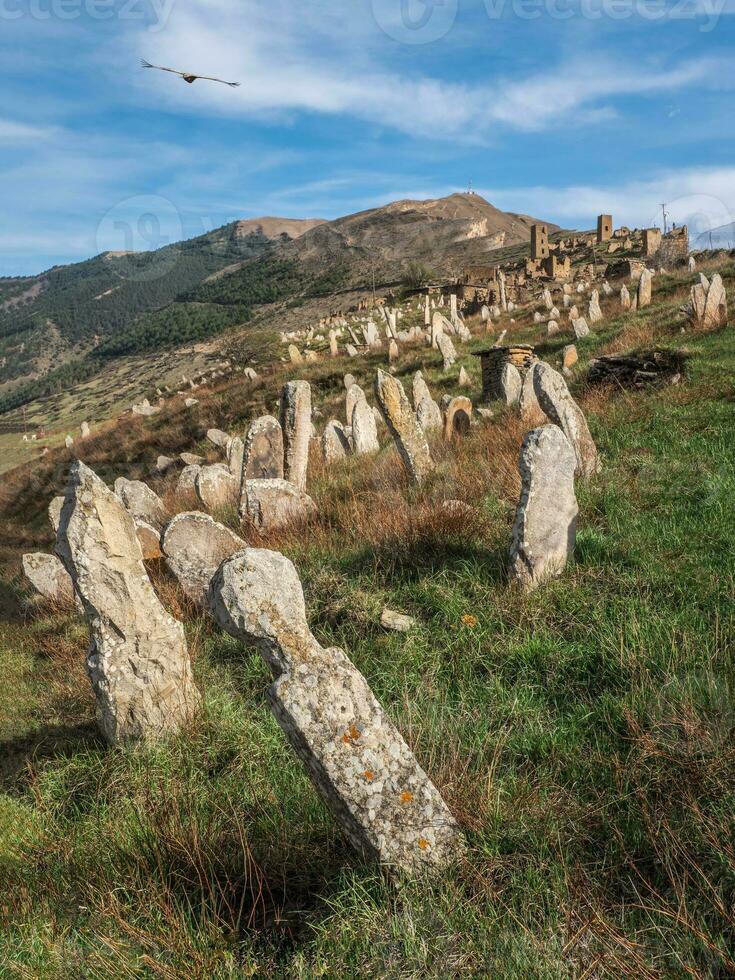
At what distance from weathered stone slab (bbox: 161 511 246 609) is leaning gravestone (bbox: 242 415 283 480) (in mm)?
3302

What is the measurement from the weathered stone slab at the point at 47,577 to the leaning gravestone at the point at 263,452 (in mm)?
3056

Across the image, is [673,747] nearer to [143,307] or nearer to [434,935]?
[434,935]

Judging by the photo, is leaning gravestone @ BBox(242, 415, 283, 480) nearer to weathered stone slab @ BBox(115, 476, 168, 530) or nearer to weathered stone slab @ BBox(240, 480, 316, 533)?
weathered stone slab @ BBox(240, 480, 316, 533)

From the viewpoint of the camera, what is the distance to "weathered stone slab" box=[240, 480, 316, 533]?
801cm

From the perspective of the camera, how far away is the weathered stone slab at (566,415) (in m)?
6.80

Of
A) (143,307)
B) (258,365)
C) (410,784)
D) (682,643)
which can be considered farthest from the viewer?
(143,307)

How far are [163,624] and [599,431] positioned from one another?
20.2 ft

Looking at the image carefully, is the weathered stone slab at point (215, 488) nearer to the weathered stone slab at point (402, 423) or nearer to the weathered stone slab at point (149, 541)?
the weathered stone slab at point (149, 541)

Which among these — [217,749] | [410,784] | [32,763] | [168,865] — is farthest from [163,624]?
[410,784]

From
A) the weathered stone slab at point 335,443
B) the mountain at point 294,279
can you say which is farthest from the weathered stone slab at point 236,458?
the mountain at point 294,279

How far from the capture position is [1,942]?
8.39 feet

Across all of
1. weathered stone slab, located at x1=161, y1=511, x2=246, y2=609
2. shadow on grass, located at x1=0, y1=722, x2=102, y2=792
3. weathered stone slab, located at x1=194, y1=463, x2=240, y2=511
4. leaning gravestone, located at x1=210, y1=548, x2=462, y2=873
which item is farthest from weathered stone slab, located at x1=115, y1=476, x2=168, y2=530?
leaning gravestone, located at x1=210, y1=548, x2=462, y2=873

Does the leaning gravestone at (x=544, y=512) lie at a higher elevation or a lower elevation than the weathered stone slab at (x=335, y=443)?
higher

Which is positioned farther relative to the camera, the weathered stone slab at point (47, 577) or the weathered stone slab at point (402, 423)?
the weathered stone slab at point (47, 577)
